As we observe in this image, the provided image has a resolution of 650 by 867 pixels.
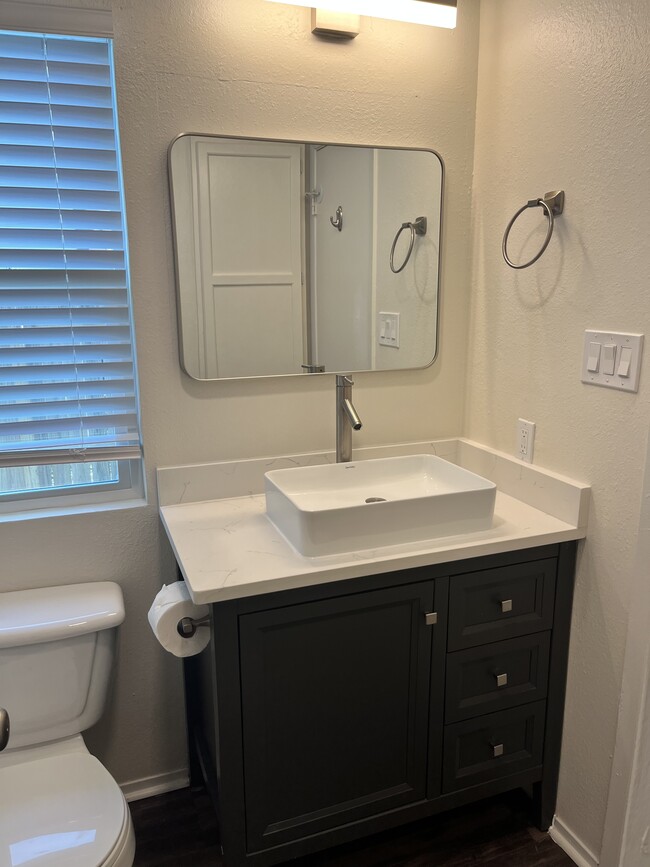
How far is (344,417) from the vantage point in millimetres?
1764

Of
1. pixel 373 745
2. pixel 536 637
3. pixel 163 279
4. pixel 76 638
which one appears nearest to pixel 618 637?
pixel 536 637

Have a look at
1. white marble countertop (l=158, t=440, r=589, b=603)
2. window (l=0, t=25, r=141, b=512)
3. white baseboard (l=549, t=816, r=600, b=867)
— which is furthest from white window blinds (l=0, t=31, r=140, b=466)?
white baseboard (l=549, t=816, r=600, b=867)

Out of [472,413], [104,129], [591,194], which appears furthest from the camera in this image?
[472,413]

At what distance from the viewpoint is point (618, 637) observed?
4.84ft

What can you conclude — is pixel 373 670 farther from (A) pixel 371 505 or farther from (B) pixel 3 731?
(B) pixel 3 731

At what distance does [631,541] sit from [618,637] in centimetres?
23

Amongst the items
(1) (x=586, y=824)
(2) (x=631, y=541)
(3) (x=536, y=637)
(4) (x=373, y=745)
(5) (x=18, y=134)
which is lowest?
(1) (x=586, y=824)

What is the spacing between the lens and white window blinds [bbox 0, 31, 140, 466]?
5.04ft

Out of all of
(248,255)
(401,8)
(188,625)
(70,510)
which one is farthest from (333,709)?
(401,8)

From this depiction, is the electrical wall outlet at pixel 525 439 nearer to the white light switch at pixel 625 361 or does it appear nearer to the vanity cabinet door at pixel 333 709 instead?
the white light switch at pixel 625 361

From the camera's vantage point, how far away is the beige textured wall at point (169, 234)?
1574 millimetres

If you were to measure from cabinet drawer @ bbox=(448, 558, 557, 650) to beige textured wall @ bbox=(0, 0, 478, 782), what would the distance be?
1.94 ft

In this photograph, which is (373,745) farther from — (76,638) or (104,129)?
(104,129)

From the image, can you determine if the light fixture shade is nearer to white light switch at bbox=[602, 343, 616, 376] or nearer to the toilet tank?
white light switch at bbox=[602, 343, 616, 376]
